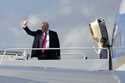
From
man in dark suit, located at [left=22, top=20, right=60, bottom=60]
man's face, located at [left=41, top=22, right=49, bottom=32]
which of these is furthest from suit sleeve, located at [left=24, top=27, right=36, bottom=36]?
man's face, located at [left=41, top=22, right=49, bottom=32]

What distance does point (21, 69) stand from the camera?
18.2 ft

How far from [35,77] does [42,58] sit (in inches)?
77.9

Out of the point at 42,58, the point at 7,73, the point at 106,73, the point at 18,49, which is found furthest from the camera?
the point at 42,58

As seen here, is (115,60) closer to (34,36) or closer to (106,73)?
(106,73)

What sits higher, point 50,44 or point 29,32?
point 29,32

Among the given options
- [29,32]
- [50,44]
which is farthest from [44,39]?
[29,32]

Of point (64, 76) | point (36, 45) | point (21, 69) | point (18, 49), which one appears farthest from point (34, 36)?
point (64, 76)

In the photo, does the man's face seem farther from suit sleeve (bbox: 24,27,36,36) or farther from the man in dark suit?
suit sleeve (bbox: 24,27,36,36)

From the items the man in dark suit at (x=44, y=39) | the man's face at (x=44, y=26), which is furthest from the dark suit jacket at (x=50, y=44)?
the man's face at (x=44, y=26)

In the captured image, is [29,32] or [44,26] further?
[29,32]

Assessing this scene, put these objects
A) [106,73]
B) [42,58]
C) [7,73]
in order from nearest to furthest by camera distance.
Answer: [106,73], [7,73], [42,58]

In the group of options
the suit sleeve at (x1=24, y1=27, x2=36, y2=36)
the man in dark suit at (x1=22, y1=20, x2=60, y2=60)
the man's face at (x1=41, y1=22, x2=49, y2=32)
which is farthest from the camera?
the suit sleeve at (x1=24, y1=27, x2=36, y2=36)

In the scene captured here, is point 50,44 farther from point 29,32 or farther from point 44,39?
point 29,32

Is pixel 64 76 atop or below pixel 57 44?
below
